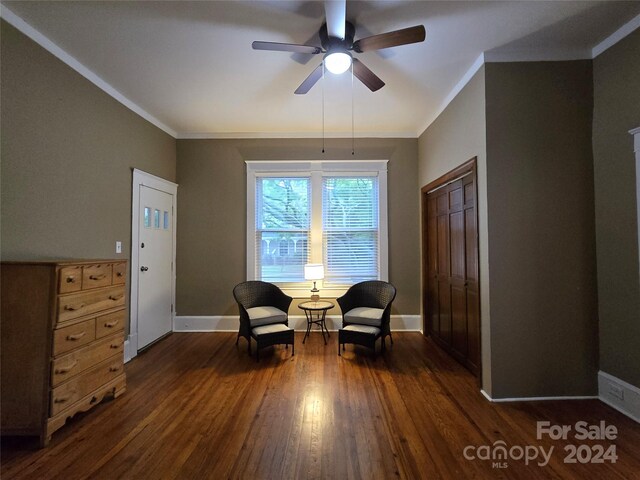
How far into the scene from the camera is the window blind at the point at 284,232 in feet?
13.5

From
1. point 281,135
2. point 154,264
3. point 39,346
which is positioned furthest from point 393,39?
point 154,264

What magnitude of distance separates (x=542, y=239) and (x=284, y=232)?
10.1 ft

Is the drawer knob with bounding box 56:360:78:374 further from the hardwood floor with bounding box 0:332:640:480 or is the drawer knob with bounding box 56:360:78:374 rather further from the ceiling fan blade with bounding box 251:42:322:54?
the ceiling fan blade with bounding box 251:42:322:54

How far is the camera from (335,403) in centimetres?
221

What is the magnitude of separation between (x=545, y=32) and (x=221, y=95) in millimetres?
3028

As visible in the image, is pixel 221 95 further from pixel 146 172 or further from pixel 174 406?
pixel 174 406

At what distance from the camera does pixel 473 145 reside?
250cm

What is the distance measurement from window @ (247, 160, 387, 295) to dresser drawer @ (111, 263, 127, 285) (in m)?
1.83

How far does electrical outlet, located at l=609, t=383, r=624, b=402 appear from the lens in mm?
2066

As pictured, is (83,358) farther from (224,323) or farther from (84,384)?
(224,323)

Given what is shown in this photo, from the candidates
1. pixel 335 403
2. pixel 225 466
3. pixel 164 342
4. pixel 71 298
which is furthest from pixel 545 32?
pixel 164 342

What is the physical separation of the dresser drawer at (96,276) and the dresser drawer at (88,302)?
0.16ft

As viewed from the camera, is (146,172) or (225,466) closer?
(225,466)

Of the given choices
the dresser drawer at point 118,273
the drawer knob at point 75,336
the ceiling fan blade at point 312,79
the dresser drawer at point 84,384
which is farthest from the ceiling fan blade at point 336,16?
the dresser drawer at point 84,384
